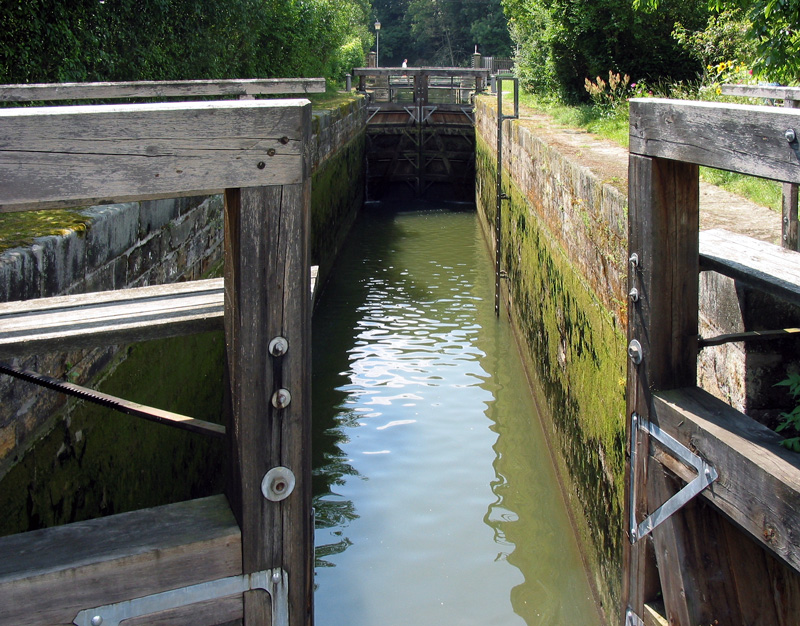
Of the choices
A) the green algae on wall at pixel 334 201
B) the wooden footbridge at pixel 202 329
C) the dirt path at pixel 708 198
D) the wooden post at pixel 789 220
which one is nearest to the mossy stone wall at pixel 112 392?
the wooden footbridge at pixel 202 329

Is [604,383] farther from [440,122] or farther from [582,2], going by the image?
[440,122]

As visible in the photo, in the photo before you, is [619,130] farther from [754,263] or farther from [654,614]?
[654,614]

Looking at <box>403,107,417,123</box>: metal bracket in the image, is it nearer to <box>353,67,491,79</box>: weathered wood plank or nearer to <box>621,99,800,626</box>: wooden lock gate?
<box>353,67,491,79</box>: weathered wood plank

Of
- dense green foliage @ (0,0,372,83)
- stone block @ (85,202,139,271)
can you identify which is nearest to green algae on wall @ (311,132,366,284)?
dense green foliage @ (0,0,372,83)

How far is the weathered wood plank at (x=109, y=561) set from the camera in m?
1.77

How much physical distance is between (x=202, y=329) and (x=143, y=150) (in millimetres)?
595

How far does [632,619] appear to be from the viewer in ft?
9.45

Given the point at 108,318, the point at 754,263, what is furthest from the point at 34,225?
the point at 754,263

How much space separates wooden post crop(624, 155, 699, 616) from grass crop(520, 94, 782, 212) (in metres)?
2.16

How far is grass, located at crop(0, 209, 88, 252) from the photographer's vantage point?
2.88 metres

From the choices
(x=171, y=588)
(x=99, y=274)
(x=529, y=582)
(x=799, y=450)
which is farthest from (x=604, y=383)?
(x=171, y=588)

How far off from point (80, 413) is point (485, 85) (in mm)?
21696

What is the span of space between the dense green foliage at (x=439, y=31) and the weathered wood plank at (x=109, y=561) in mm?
50981

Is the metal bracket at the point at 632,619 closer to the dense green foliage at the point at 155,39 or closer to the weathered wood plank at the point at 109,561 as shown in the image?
the weathered wood plank at the point at 109,561
